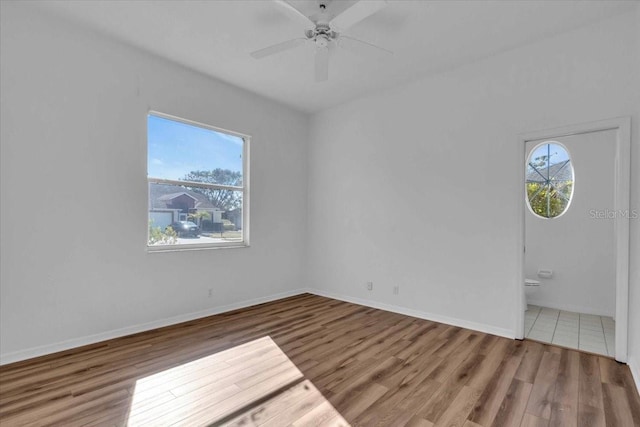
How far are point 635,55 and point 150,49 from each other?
15.4 feet

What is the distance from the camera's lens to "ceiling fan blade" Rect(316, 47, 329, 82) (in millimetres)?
2846

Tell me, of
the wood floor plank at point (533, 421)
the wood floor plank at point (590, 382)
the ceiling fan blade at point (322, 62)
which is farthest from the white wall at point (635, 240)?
the ceiling fan blade at point (322, 62)

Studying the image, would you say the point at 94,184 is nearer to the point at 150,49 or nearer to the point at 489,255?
the point at 150,49

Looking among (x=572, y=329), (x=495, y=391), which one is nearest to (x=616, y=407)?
(x=495, y=391)

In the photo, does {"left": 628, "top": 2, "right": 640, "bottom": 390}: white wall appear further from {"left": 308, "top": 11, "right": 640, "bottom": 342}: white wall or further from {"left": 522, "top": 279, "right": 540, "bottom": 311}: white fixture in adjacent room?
{"left": 522, "top": 279, "right": 540, "bottom": 311}: white fixture in adjacent room

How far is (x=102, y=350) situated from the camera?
2.90 m

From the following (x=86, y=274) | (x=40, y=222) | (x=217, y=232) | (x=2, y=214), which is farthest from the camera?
(x=217, y=232)

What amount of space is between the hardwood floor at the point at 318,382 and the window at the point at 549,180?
2.16 metres

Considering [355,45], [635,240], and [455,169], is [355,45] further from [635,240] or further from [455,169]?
[635,240]

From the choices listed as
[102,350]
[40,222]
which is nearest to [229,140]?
[40,222]

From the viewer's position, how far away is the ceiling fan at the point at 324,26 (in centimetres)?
223

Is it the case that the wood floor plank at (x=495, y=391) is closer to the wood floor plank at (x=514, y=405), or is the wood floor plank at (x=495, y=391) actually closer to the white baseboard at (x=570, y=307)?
the wood floor plank at (x=514, y=405)

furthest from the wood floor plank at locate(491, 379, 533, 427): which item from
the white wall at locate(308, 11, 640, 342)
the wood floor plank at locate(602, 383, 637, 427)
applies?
the white wall at locate(308, 11, 640, 342)

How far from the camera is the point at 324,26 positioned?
102 inches
